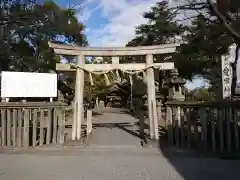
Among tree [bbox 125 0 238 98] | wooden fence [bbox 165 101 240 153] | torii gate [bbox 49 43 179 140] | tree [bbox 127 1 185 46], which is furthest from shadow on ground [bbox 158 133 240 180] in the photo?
tree [bbox 127 1 185 46]

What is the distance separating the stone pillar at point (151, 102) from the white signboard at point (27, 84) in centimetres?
341

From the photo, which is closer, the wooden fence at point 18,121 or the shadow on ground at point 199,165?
the shadow on ground at point 199,165

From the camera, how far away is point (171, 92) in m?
17.3

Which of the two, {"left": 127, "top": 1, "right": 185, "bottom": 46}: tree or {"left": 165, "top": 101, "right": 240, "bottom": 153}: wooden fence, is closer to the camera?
{"left": 165, "top": 101, "right": 240, "bottom": 153}: wooden fence

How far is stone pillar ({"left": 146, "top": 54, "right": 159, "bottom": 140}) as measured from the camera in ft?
33.1

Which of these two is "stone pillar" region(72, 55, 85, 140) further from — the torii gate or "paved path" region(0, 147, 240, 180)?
"paved path" region(0, 147, 240, 180)

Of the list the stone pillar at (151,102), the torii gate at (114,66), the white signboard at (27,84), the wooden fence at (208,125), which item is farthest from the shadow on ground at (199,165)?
the white signboard at (27,84)

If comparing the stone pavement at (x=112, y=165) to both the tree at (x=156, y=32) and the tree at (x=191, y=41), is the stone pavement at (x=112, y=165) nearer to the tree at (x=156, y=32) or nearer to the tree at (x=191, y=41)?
the tree at (x=191, y=41)

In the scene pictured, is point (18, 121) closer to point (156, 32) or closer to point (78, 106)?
point (78, 106)

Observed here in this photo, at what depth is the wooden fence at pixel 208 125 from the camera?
7928 mm

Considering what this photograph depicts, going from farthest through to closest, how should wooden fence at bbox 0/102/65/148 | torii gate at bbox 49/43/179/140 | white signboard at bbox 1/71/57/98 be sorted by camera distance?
white signboard at bbox 1/71/57/98
torii gate at bbox 49/43/179/140
wooden fence at bbox 0/102/65/148

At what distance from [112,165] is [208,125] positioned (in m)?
3.53

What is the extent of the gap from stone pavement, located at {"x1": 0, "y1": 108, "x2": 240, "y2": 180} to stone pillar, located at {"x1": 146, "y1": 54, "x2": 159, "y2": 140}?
1121mm

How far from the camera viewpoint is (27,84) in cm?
1084
